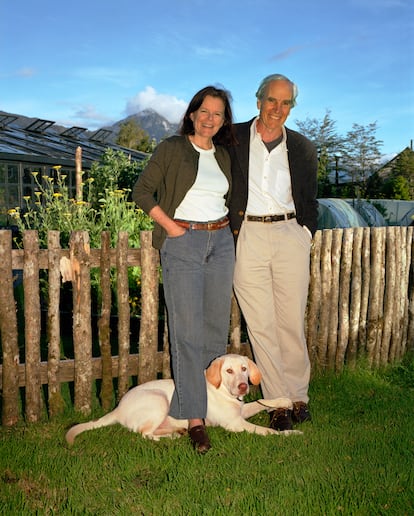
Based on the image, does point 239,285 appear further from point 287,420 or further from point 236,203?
point 287,420

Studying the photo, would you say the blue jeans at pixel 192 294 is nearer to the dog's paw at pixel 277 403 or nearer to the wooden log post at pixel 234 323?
the dog's paw at pixel 277 403

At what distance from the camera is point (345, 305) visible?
17.6 ft

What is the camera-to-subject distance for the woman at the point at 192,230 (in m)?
3.57

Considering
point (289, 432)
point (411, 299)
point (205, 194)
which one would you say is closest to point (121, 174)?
point (411, 299)

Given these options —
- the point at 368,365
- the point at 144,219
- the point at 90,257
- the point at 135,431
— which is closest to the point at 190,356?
the point at 135,431

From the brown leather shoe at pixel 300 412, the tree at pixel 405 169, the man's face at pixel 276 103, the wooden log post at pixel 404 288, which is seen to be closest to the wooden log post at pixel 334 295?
the wooden log post at pixel 404 288

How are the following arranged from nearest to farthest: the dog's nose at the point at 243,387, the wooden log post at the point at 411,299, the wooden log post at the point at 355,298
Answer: the dog's nose at the point at 243,387 → the wooden log post at the point at 355,298 → the wooden log post at the point at 411,299

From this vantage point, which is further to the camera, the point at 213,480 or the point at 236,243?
the point at 236,243

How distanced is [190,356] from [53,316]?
115 centimetres

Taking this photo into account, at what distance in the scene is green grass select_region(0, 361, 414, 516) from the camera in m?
2.89

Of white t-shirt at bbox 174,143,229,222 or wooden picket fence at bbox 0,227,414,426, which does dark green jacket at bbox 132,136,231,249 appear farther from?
→ wooden picket fence at bbox 0,227,414,426

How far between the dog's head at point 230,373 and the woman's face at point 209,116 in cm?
138

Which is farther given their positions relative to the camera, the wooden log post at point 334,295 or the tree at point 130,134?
the tree at point 130,134

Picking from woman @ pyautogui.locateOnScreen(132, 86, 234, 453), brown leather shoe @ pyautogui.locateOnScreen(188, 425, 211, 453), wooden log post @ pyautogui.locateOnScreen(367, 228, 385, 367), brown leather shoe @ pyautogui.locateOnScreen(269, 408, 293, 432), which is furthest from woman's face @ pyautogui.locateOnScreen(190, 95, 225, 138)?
wooden log post @ pyautogui.locateOnScreen(367, 228, 385, 367)
